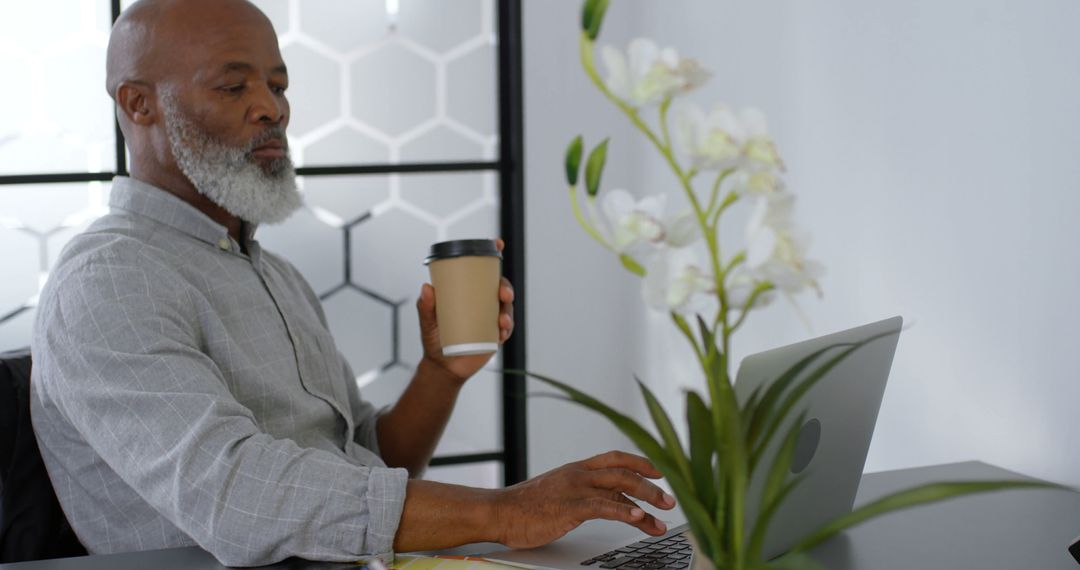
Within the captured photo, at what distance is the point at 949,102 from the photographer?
5.43 ft

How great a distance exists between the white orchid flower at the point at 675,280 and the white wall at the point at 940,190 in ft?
3.23

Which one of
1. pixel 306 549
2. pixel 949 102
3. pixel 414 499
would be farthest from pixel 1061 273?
pixel 306 549

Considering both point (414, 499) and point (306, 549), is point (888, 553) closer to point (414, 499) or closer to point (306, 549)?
point (414, 499)

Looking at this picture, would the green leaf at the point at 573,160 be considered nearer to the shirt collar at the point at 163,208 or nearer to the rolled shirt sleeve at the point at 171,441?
the rolled shirt sleeve at the point at 171,441

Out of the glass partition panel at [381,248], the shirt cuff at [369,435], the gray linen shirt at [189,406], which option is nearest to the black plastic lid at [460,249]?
the gray linen shirt at [189,406]

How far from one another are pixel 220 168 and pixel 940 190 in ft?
3.71

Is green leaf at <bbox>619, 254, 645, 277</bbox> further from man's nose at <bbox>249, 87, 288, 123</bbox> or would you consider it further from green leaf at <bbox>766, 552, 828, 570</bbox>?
man's nose at <bbox>249, 87, 288, 123</bbox>

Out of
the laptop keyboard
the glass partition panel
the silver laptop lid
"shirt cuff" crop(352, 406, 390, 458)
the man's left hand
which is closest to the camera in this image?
the silver laptop lid

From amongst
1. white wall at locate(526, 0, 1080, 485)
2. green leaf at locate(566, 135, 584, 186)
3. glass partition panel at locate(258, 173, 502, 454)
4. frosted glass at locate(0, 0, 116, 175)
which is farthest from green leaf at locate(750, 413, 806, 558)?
frosted glass at locate(0, 0, 116, 175)

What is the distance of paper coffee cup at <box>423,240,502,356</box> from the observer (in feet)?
4.61

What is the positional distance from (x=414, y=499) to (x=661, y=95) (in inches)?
→ 27.3

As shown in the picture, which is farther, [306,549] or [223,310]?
[223,310]

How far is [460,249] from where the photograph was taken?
1399 millimetres

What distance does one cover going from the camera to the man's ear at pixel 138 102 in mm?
1699
